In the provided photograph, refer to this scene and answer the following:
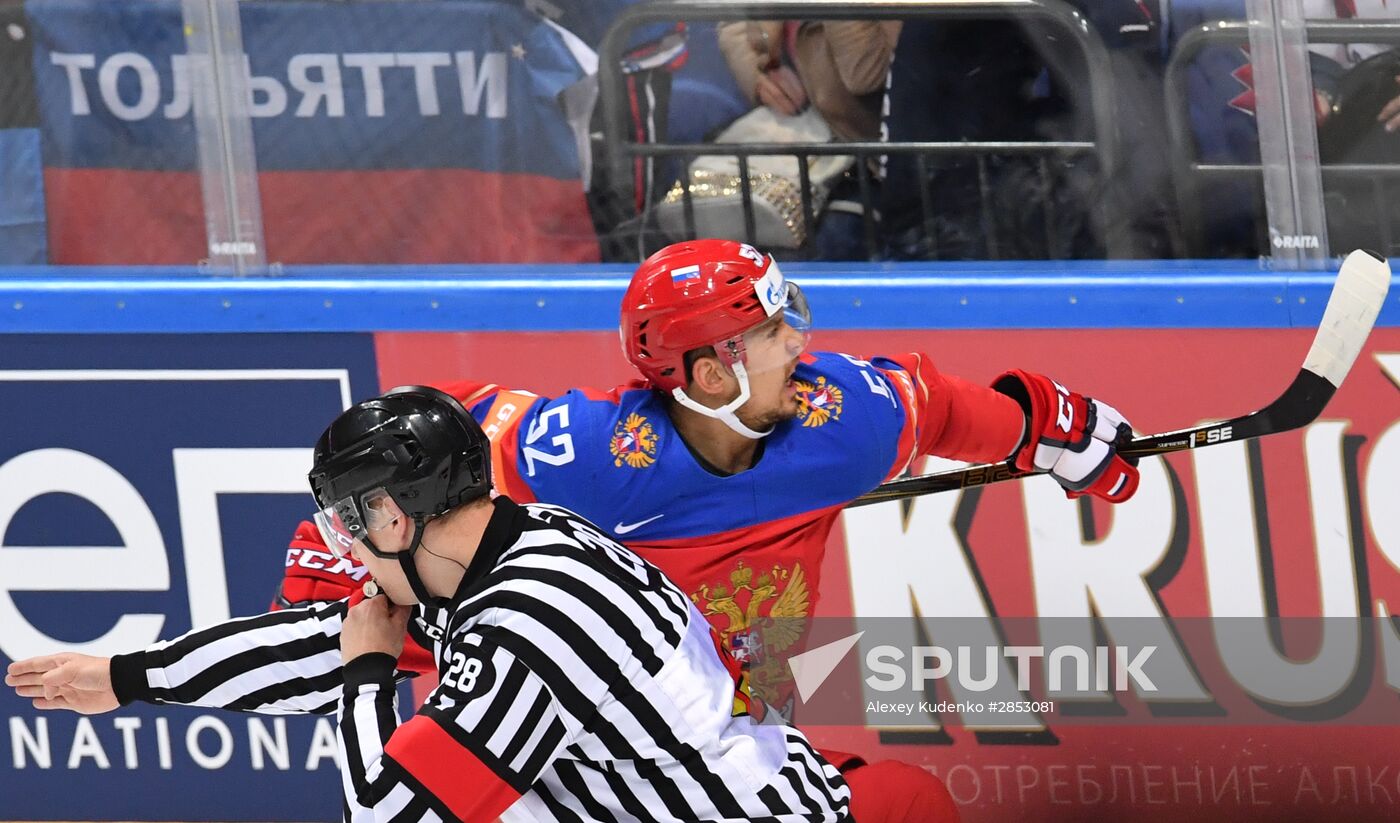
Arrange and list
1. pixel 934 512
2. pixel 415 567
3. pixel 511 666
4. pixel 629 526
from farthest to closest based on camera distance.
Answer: pixel 934 512 → pixel 629 526 → pixel 415 567 → pixel 511 666

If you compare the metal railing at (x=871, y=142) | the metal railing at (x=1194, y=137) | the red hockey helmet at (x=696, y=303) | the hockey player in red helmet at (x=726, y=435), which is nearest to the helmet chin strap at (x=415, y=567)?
the hockey player in red helmet at (x=726, y=435)

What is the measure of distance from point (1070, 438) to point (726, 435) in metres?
0.58

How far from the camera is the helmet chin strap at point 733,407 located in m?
2.48

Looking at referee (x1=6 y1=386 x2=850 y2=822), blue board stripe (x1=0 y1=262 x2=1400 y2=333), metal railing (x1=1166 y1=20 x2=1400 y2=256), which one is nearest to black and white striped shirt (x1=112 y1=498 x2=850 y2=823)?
referee (x1=6 y1=386 x2=850 y2=822)

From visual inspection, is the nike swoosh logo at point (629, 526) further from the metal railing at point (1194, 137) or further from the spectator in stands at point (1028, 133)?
the metal railing at point (1194, 137)

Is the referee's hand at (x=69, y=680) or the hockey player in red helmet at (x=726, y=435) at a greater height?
the hockey player in red helmet at (x=726, y=435)

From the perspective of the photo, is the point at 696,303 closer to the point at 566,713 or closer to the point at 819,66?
the point at 566,713

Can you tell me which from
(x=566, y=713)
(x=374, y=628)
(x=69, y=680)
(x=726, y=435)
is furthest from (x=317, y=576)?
(x=566, y=713)

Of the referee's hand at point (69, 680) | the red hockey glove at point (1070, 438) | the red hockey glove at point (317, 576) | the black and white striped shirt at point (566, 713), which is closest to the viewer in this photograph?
the black and white striped shirt at point (566, 713)

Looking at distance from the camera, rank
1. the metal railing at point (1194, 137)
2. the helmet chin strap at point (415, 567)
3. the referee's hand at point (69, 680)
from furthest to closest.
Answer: the metal railing at point (1194, 137)
the referee's hand at point (69, 680)
the helmet chin strap at point (415, 567)

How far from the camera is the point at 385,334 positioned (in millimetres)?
3188

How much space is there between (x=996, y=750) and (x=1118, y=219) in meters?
1.03

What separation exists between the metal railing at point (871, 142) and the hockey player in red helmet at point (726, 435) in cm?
56

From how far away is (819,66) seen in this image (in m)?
3.08
